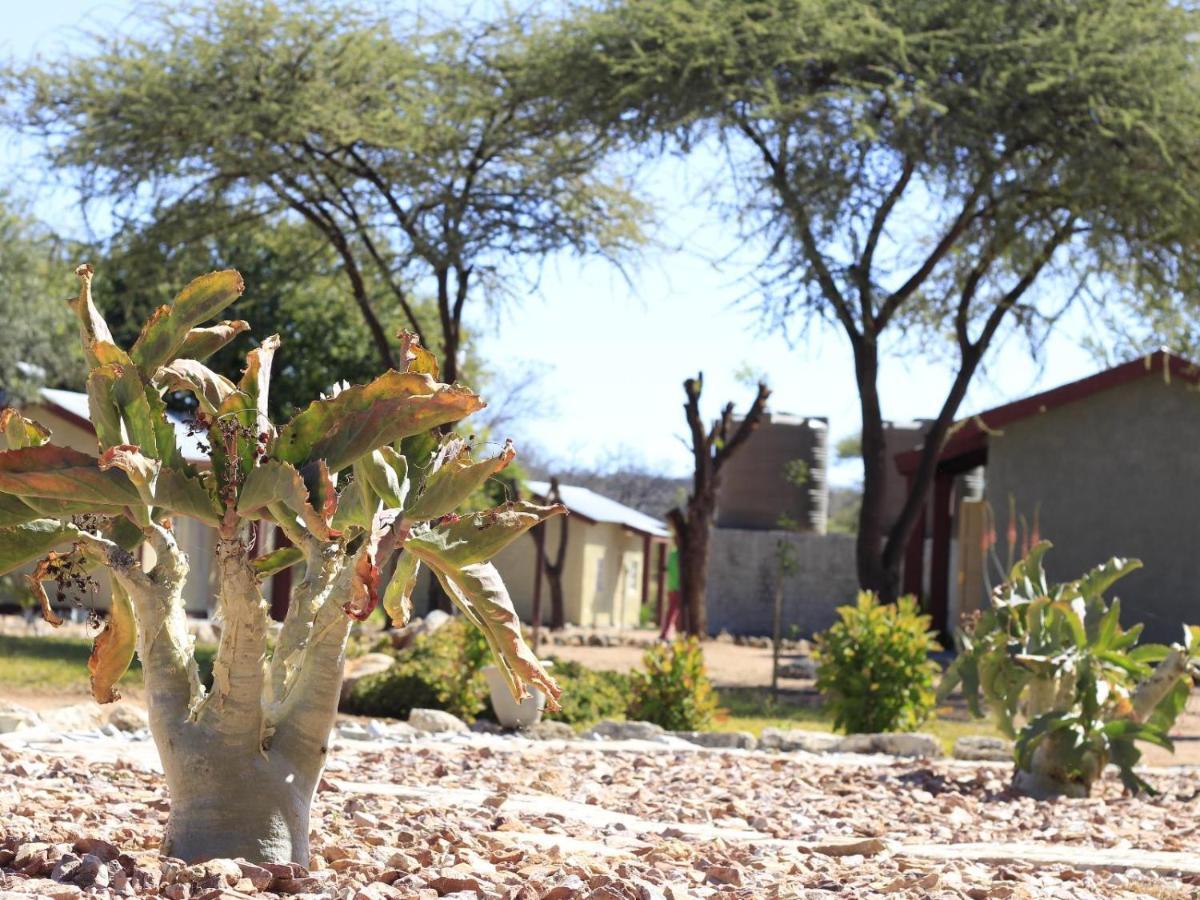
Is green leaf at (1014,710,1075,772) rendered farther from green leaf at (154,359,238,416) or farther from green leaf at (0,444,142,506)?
green leaf at (0,444,142,506)

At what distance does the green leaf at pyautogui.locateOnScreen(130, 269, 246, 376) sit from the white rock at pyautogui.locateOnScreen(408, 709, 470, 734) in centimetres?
677

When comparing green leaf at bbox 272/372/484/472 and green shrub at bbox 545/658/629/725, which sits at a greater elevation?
green leaf at bbox 272/372/484/472

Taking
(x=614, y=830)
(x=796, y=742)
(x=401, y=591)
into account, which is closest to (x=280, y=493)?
(x=401, y=591)

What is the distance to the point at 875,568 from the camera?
18297 millimetres

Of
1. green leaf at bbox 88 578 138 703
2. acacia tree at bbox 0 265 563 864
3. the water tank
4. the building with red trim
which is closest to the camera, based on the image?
acacia tree at bbox 0 265 563 864

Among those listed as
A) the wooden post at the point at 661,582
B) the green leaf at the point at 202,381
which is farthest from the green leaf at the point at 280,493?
the wooden post at the point at 661,582

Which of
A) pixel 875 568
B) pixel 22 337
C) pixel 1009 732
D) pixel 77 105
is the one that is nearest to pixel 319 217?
pixel 77 105

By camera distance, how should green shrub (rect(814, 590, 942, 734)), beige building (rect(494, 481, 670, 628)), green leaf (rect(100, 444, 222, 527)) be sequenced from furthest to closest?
beige building (rect(494, 481, 670, 628)) < green shrub (rect(814, 590, 942, 734)) < green leaf (rect(100, 444, 222, 527))

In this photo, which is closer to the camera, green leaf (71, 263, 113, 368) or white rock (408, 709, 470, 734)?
green leaf (71, 263, 113, 368)

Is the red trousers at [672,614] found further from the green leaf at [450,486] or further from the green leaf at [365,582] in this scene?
the green leaf at [365,582]

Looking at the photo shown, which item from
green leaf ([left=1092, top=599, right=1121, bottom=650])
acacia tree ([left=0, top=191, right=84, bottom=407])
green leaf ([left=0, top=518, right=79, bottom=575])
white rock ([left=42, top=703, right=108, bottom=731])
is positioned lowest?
white rock ([left=42, top=703, right=108, bottom=731])

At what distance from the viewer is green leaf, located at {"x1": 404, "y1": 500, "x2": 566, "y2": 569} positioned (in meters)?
4.44

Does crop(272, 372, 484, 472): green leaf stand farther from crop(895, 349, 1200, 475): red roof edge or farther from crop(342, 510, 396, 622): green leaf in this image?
crop(895, 349, 1200, 475): red roof edge

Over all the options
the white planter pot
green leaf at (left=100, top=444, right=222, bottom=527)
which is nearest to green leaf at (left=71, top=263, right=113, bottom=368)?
A: green leaf at (left=100, top=444, right=222, bottom=527)
